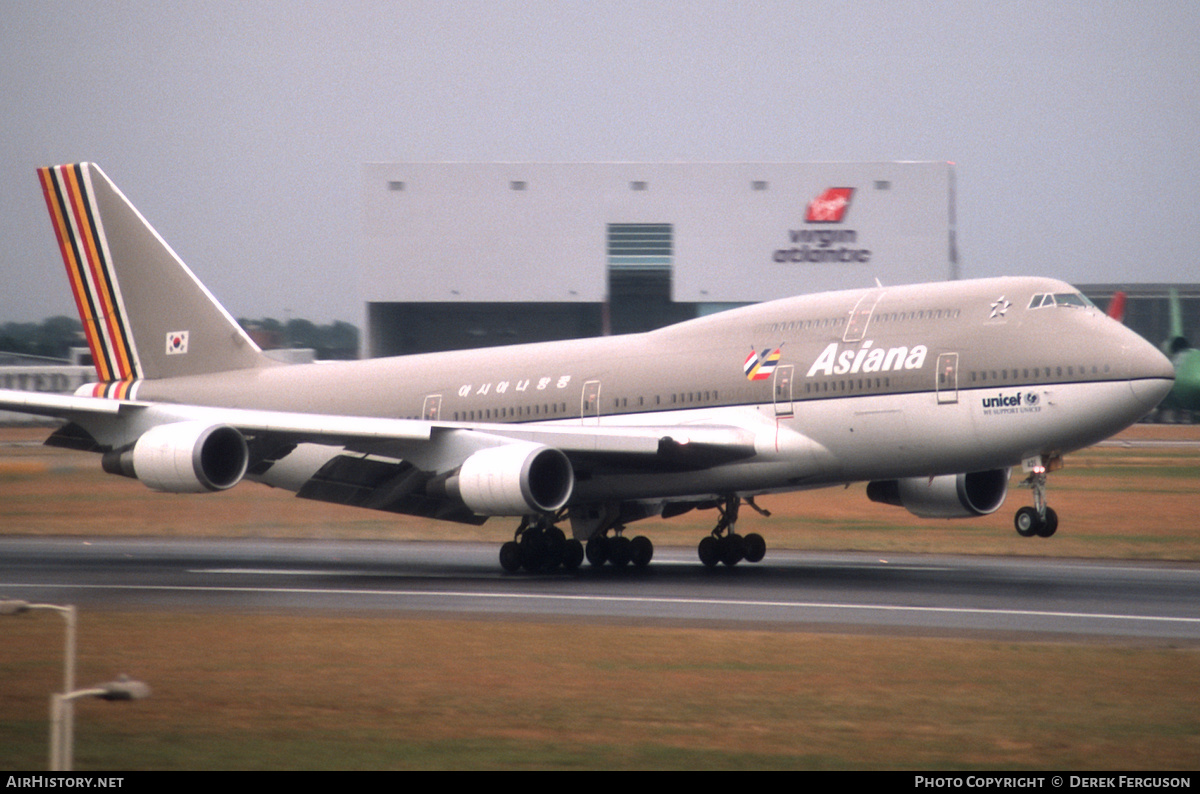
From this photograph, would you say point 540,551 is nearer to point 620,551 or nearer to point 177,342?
point 620,551

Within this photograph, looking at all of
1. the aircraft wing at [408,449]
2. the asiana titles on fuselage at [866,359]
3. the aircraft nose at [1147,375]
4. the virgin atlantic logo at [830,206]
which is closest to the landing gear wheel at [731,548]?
the aircraft wing at [408,449]

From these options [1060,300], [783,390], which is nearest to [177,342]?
[783,390]

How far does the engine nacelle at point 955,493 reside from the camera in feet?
77.7

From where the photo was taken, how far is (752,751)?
379 inches

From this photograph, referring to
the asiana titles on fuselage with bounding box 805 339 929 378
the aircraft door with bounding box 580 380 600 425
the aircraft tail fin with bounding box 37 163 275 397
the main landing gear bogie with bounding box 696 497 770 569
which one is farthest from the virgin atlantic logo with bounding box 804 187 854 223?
the asiana titles on fuselage with bounding box 805 339 929 378

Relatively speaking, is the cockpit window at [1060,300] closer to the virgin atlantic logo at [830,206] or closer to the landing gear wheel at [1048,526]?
the landing gear wheel at [1048,526]

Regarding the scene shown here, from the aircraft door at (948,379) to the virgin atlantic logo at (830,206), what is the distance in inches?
1924

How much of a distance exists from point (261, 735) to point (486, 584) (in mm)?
11745

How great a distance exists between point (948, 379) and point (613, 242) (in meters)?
49.4

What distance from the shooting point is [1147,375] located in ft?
64.6

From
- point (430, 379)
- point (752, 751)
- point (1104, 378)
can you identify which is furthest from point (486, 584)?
point (752, 751)

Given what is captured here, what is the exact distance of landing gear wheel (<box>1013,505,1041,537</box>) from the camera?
19.7 m

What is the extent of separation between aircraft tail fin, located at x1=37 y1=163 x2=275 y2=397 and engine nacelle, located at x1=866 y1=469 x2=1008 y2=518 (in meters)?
15.4

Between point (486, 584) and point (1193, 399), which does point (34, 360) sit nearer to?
point (486, 584)
